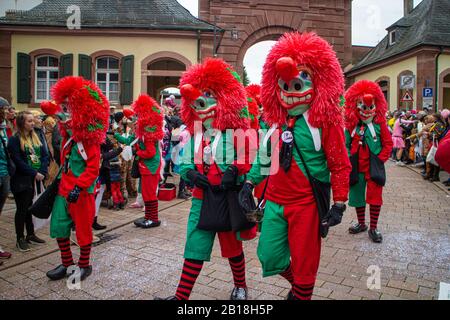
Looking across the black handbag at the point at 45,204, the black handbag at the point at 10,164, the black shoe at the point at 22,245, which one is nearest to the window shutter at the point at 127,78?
the black handbag at the point at 10,164

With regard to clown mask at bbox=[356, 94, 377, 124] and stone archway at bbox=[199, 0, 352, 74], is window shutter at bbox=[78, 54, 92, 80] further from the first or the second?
clown mask at bbox=[356, 94, 377, 124]

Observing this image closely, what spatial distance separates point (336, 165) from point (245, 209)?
0.75m

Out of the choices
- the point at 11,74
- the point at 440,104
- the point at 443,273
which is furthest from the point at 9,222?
the point at 440,104

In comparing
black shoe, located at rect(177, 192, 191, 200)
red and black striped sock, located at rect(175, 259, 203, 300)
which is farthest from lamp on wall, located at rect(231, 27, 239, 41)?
red and black striped sock, located at rect(175, 259, 203, 300)

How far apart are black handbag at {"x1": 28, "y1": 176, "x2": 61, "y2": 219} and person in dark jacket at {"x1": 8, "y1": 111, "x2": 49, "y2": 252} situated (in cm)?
112

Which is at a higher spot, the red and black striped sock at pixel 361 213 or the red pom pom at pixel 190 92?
the red pom pom at pixel 190 92

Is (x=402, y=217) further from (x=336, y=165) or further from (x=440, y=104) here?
(x=440, y=104)

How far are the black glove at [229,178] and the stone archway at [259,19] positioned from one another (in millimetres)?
19052

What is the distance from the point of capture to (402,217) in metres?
6.77

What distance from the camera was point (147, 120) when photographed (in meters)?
6.09

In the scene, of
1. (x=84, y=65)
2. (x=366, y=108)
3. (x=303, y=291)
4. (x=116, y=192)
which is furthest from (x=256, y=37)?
(x=303, y=291)

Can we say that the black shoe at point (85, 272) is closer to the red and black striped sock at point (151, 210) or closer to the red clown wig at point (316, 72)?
the red and black striped sock at point (151, 210)

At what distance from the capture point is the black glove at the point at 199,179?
Result: 129 inches

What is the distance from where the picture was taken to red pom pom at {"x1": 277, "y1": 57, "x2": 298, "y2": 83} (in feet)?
9.03
